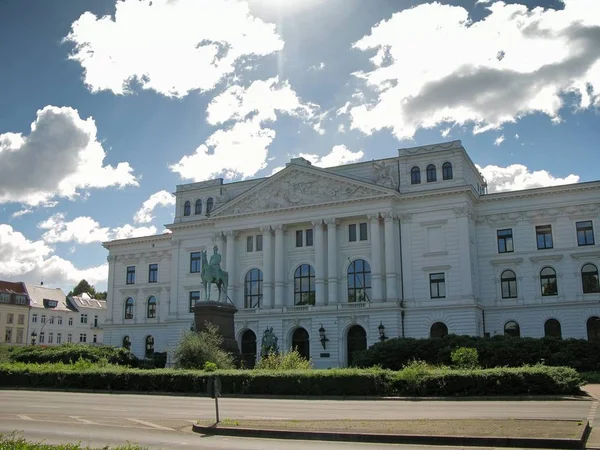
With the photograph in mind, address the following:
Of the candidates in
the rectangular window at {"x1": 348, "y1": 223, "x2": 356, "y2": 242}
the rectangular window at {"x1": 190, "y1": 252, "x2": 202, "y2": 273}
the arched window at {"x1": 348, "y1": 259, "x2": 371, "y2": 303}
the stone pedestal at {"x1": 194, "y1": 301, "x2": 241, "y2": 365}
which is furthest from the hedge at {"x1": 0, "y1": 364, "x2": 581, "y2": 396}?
the rectangular window at {"x1": 190, "y1": 252, "x2": 202, "y2": 273}

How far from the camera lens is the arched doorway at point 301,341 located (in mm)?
60500

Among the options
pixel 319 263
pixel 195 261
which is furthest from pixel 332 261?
pixel 195 261

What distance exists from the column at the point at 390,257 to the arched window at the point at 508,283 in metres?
9.62

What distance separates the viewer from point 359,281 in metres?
59.7

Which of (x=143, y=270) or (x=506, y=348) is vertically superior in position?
(x=143, y=270)

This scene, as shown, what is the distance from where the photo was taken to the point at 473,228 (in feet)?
193

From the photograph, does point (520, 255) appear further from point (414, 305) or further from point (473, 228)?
point (414, 305)

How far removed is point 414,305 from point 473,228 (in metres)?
9.15

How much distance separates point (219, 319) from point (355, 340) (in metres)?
18.8

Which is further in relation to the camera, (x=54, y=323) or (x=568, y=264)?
(x=54, y=323)

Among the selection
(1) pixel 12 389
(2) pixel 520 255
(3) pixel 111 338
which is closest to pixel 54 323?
(3) pixel 111 338

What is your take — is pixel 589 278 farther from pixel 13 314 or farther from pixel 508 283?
pixel 13 314

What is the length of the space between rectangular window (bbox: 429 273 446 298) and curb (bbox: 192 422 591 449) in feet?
138

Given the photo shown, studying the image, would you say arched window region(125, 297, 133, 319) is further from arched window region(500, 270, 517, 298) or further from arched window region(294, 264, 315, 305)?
arched window region(500, 270, 517, 298)
